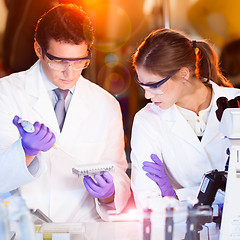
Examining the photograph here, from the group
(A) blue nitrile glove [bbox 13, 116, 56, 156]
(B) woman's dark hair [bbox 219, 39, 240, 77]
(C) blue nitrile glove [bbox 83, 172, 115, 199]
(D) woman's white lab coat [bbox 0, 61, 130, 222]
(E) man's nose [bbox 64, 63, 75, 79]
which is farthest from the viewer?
(B) woman's dark hair [bbox 219, 39, 240, 77]

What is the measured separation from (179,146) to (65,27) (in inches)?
42.9

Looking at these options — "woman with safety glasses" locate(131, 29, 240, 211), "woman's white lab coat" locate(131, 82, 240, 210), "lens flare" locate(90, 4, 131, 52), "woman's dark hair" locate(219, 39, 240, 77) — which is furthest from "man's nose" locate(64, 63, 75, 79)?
"woman's dark hair" locate(219, 39, 240, 77)

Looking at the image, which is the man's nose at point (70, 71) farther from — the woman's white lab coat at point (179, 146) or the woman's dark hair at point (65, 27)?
the woman's white lab coat at point (179, 146)

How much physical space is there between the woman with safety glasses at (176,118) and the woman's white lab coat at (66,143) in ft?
0.87

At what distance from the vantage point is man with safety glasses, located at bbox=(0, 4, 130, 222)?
212 centimetres

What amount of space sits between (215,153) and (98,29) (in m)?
2.78

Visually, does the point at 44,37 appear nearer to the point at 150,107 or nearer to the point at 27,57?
the point at 27,57

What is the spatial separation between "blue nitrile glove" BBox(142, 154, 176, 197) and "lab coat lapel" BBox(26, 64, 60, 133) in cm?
66

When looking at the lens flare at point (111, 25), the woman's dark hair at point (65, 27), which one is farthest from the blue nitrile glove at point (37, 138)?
the lens flare at point (111, 25)

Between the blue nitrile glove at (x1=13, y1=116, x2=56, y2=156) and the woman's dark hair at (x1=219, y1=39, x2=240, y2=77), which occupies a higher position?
the woman's dark hair at (x1=219, y1=39, x2=240, y2=77)

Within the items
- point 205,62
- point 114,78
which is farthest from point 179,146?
point 114,78

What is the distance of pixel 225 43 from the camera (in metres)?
5.90

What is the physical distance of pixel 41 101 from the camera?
7.50ft

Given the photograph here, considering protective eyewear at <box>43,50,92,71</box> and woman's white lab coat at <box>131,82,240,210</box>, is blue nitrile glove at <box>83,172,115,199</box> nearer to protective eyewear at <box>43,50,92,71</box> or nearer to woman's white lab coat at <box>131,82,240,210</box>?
woman's white lab coat at <box>131,82,240,210</box>
